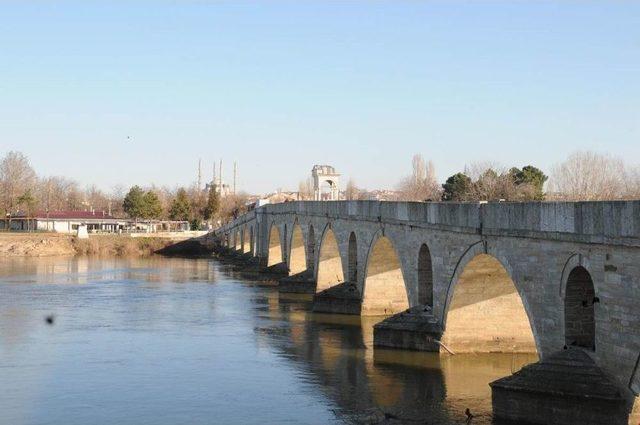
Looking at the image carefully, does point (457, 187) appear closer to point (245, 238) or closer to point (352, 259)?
point (245, 238)

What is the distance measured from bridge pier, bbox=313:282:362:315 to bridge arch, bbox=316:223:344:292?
205 inches

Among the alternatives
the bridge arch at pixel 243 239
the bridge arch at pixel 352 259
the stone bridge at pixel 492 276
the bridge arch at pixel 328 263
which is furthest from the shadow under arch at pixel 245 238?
the bridge arch at pixel 352 259

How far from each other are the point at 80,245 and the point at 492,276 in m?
55.0

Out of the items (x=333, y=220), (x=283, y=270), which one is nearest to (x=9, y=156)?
(x=283, y=270)

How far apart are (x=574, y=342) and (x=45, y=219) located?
77.0 metres

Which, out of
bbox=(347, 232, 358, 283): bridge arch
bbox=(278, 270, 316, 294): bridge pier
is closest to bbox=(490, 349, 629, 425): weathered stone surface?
bbox=(347, 232, 358, 283): bridge arch

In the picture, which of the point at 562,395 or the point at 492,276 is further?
the point at 492,276

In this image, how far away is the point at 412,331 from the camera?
23.4 metres

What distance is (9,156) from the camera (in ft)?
319

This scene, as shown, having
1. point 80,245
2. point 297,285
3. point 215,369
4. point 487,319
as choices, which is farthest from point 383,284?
point 80,245

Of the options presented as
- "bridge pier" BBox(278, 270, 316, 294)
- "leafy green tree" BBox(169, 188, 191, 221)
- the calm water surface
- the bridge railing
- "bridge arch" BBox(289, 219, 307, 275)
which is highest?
"leafy green tree" BBox(169, 188, 191, 221)

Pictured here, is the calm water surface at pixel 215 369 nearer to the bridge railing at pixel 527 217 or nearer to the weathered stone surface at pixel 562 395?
the weathered stone surface at pixel 562 395

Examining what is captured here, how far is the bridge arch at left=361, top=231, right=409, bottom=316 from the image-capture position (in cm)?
3052

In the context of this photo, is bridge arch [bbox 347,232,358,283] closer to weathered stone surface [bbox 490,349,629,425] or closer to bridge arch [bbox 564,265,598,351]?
weathered stone surface [bbox 490,349,629,425]
